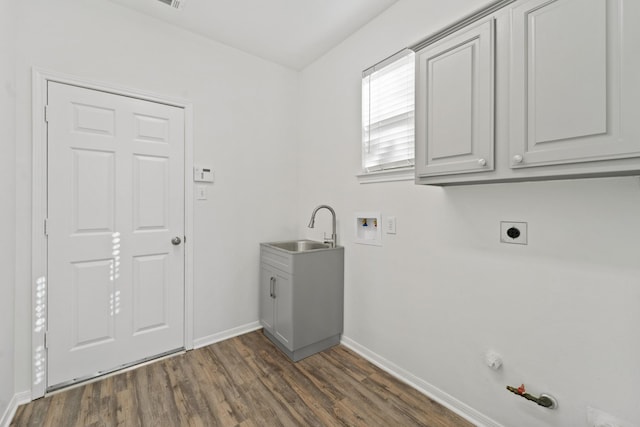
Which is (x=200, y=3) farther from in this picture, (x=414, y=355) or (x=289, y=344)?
(x=414, y=355)

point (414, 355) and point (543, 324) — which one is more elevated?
point (543, 324)

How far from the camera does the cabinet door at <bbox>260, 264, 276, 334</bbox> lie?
249cm

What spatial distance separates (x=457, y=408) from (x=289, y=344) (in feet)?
3.90

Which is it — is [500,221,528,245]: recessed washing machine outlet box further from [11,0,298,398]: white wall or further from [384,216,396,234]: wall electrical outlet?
[11,0,298,398]: white wall

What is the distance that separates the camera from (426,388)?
1.88 meters

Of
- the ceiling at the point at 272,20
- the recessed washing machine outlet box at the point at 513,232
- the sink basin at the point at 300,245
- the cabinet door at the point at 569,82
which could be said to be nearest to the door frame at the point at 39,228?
the ceiling at the point at 272,20

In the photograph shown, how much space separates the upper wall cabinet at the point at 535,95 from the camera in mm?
983

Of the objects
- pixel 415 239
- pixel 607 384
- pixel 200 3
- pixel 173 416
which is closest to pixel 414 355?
pixel 415 239

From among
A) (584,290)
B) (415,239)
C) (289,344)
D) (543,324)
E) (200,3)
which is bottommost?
(289,344)

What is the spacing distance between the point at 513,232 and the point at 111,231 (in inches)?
101

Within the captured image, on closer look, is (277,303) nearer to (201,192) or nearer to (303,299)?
(303,299)

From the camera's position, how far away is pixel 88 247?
6.54ft

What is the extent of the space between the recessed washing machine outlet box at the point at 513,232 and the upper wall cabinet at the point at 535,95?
31 cm

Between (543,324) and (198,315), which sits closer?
(543,324)
